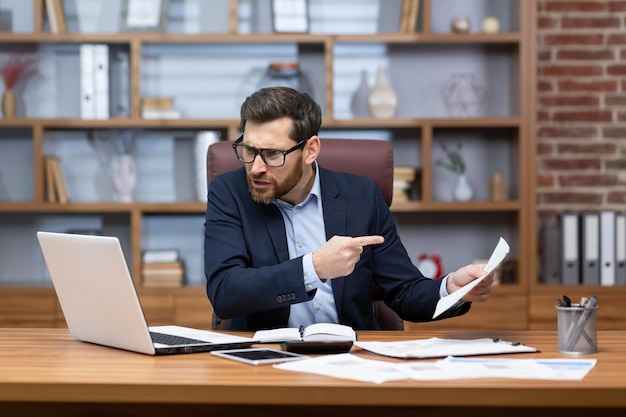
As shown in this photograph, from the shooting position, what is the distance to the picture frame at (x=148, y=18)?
13.3 ft

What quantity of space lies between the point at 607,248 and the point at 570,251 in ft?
0.49

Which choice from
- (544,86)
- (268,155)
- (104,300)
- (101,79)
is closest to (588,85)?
(544,86)

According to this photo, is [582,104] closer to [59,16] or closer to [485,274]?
[59,16]

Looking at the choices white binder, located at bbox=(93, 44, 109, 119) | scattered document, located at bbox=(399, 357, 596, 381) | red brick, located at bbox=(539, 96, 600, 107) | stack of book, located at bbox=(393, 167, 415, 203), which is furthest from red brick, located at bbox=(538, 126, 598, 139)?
scattered document, located at bbox=(399, 357, 596, 381)

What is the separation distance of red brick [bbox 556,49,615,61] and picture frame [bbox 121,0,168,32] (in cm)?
174

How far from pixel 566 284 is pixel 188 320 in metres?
1.57

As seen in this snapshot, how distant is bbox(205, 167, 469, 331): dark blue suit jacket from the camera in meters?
2.17

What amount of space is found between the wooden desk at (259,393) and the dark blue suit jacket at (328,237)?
594 millimetres

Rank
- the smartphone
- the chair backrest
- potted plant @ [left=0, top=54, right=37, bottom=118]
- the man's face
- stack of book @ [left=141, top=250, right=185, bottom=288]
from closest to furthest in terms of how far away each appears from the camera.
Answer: the smartphone, the man's face, the chair backrest, stack of book @ [left=141, top=250, right=185, bottom=288], potted plant @ [left=0, top=54, right=37, bottom=118]

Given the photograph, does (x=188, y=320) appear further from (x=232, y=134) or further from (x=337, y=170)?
(x=337, y=170)

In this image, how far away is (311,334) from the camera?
1.75 meters

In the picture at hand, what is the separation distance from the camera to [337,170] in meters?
2.59

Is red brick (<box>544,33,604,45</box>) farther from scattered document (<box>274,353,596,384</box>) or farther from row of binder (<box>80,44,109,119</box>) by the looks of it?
scattered document (<box>274,353,596,384</box>)

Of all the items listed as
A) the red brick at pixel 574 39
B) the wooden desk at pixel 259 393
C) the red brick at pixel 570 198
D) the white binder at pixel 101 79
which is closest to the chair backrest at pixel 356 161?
the wooden desk at pixel 259 393
